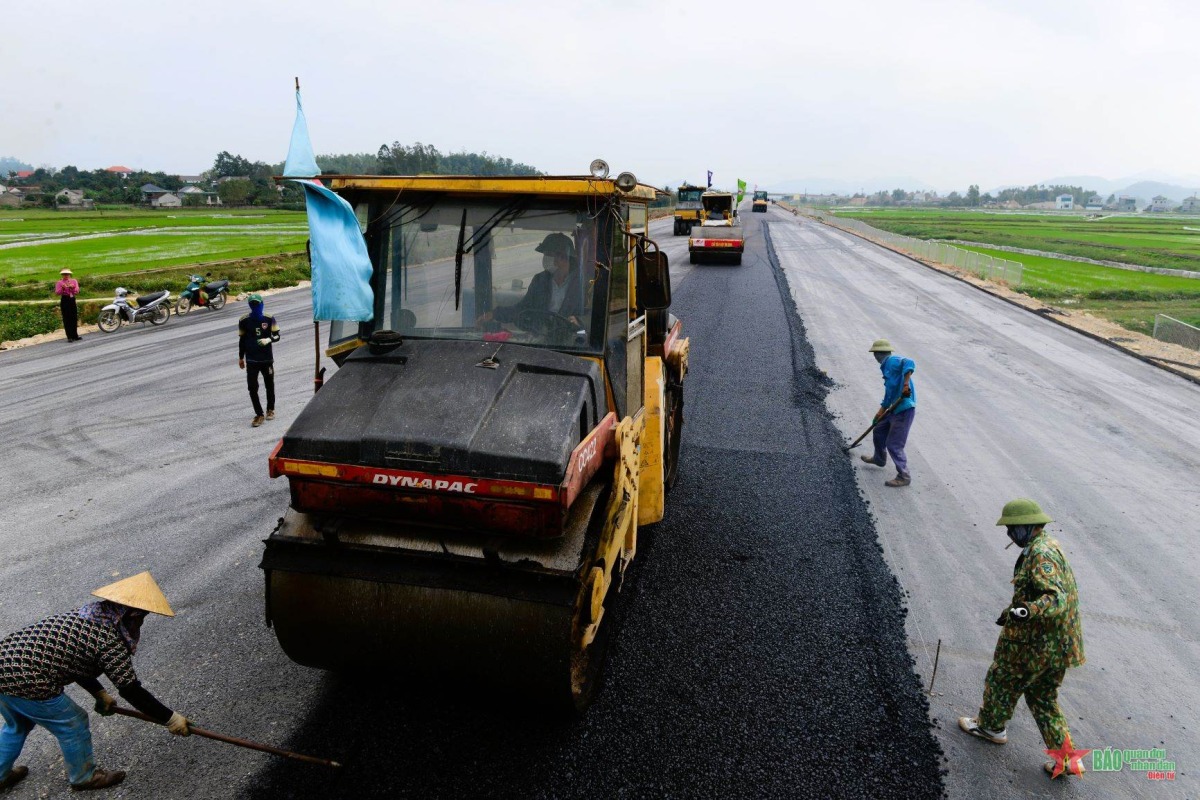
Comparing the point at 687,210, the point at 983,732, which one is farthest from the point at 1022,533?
the point at 687,210

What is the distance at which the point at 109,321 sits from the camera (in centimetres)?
1675

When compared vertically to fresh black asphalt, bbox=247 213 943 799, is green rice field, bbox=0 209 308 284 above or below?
above

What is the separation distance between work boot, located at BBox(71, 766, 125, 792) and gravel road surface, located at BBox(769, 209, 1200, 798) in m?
4.36

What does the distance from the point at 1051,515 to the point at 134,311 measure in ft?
60.8

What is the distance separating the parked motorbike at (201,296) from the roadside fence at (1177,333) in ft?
76.9

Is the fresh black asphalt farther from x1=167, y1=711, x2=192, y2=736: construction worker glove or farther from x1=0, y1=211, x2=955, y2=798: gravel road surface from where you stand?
x1=167, y1=711, x2=192, y2=736: construction worker glove

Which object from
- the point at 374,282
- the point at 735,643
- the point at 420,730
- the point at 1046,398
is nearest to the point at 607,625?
the point at 735,643

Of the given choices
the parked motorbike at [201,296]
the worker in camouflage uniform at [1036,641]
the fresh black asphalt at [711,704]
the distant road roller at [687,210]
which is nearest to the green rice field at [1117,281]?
the distant road roller at [687,210]

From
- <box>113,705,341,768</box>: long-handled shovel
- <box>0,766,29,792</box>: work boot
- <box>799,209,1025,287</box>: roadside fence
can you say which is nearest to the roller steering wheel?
<box>113,705,341,768</box>: long-handled shovel

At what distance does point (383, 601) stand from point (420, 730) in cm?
88

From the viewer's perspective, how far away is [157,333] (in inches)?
645

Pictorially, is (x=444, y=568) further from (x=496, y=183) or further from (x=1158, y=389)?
(x=1158, y=389)

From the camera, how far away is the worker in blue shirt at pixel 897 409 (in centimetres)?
782

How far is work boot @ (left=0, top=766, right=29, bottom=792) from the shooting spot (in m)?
3.72
